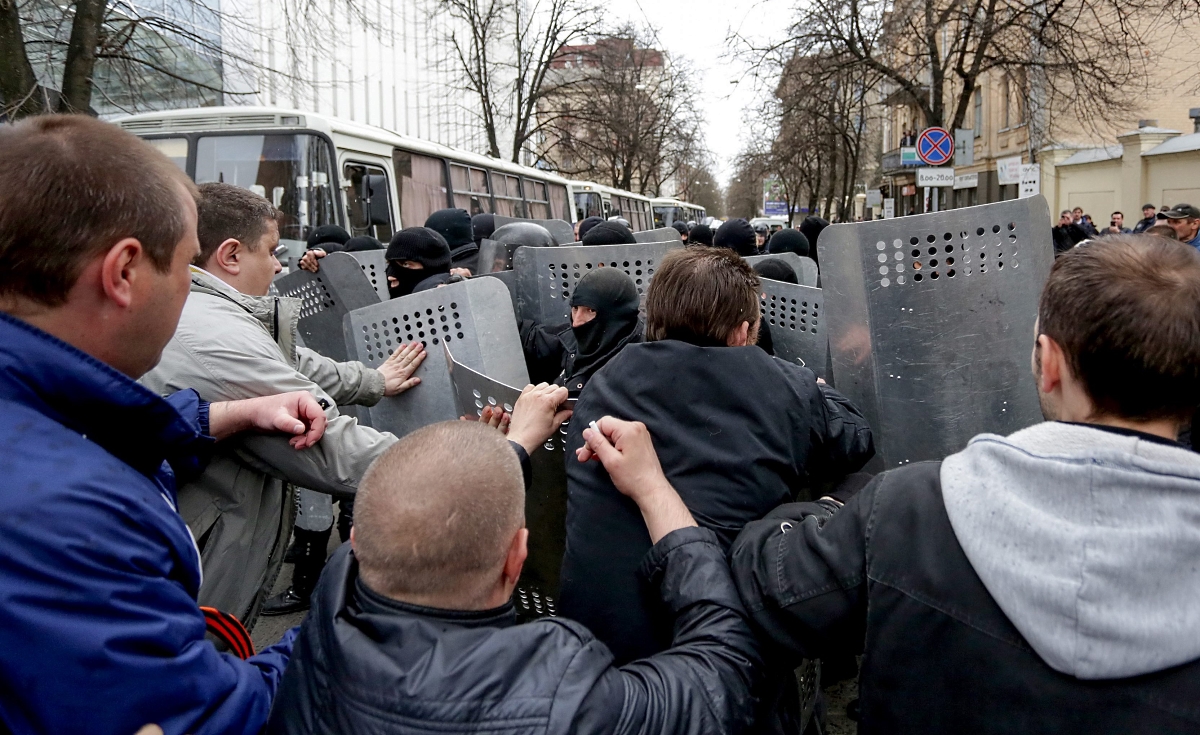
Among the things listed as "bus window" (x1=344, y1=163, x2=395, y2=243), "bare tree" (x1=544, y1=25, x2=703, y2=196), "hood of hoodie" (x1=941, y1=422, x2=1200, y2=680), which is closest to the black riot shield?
"hood of hoodie" (x1=941, y1=422, x2=1200, y2=680)

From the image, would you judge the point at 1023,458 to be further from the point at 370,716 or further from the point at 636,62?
the point at 636,62

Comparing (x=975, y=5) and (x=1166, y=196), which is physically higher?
(x=975, y=5)

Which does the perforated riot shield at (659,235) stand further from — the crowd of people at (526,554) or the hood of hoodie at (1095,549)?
the hood of hoodie at (1095,549)

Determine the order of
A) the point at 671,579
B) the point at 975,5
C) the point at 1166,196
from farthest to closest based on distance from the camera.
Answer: the point at 1166,196 → the point at 975,5 → the point at 671,579

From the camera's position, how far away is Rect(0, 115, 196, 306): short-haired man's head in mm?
1231

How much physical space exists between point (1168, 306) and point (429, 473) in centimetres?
113

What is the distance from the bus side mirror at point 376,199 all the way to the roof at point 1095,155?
60.9 ft

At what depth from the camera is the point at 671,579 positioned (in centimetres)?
160

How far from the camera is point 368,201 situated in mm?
10102

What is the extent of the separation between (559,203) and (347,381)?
16232 mm

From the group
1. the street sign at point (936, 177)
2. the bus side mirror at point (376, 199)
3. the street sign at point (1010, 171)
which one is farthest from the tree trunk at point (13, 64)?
the street sign at point (1010, 171)

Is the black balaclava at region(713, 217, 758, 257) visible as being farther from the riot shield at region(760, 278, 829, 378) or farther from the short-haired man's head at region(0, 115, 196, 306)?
the short-haired man's head at region(0, 115, 196, 306)

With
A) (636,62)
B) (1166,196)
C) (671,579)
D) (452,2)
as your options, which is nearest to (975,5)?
(1166,196)

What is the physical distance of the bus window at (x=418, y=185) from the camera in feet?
36.5
